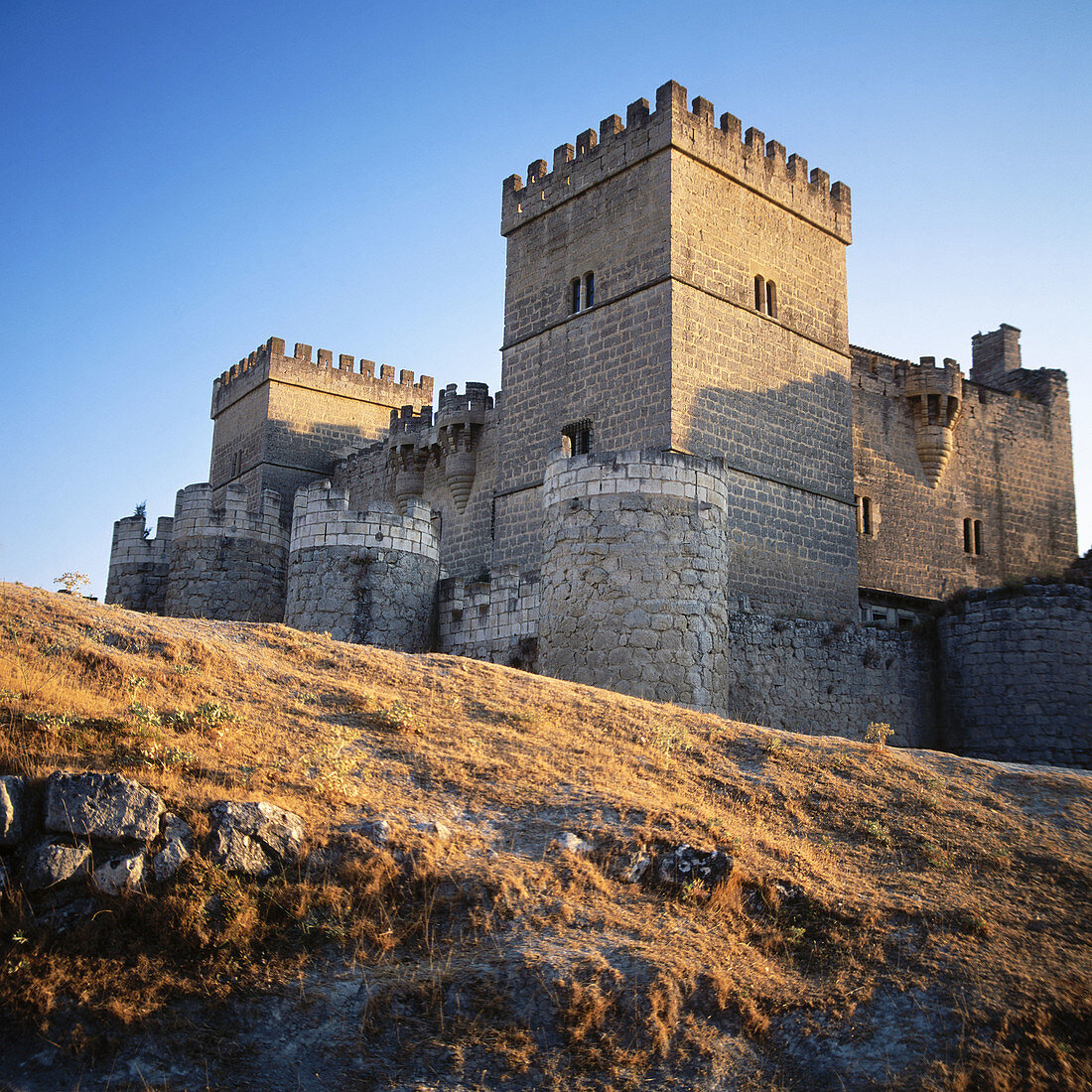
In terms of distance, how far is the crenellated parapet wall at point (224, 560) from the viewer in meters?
20.0

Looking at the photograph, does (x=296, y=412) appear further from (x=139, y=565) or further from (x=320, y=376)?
(x=139, y=565)

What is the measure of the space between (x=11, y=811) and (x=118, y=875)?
2.25 ft

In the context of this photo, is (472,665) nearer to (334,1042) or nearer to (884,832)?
(884,832)

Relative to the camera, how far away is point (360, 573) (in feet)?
55.5

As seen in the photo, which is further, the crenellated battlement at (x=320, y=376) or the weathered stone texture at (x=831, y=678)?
the crenellated battlement at (x=320, y=376)

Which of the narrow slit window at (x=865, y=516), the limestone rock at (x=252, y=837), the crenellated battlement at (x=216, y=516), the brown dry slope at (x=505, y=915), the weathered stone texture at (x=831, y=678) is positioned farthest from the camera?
the narrow slit window at (x=865, y=516)

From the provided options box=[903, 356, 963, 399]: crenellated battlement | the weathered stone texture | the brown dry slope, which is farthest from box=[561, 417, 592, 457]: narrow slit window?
the brown dry slope

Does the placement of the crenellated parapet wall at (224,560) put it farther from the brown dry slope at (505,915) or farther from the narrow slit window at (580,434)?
the brown dry slope at (505,915)

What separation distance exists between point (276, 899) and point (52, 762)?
1.60m

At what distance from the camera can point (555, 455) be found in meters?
14.7

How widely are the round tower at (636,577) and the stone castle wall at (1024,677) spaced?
620cm

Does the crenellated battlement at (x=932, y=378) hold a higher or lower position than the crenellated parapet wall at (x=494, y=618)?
higher

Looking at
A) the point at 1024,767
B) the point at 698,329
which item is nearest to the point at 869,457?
the point at 698,329

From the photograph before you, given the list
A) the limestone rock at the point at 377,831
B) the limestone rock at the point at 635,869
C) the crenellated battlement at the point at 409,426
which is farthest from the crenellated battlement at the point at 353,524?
the limestone rock at the point at 635,869
